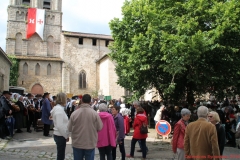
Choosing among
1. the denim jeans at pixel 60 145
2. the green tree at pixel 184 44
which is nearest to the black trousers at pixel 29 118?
the green tree at pixel 184 44

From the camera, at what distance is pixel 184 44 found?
11.5m

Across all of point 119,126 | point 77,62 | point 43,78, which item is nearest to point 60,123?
point 119,126

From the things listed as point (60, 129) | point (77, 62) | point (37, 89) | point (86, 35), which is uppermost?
point (86, 35)

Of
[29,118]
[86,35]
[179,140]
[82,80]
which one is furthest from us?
[86,35]

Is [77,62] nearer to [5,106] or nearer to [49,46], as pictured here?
[49,46]

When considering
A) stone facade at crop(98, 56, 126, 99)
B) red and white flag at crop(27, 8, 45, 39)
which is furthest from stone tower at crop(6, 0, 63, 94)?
stone facade at crop(98, 56, 126, 99)

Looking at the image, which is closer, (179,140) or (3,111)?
(179,140)

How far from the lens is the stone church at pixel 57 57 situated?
1426 inches

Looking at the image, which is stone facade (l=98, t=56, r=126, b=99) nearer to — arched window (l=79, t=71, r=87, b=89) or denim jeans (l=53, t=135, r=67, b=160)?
arched window (l=79, t=71, r=87, b=89)

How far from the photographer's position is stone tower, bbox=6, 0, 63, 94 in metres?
36.2

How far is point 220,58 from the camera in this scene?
1315cm

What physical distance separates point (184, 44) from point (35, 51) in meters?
31.0

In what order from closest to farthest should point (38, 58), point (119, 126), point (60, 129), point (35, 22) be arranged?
point (60, 129), point (119, 126), point (38, 58), point (35, 22)

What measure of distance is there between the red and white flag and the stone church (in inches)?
34.6
